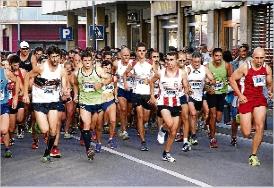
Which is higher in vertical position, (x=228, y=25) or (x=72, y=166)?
(x=228, y=25)

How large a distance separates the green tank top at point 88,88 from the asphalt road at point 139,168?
0.90 metres

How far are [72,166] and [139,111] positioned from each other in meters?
2.79

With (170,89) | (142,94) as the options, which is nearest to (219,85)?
(142,94)

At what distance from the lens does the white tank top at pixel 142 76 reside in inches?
533

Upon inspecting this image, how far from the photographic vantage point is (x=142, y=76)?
1356cm

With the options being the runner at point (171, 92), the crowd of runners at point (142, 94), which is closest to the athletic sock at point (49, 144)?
the crowd of runners at point (142, 94)

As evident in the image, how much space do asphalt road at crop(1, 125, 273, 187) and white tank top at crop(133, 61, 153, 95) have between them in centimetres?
101

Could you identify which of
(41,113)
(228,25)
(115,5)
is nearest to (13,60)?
(41,113)

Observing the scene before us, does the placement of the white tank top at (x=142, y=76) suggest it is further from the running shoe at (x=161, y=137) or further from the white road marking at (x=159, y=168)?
the white road marking at (x=159, y=168)

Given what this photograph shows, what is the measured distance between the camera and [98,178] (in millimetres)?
9500

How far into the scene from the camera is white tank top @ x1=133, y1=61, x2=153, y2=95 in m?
Answer: 13.5

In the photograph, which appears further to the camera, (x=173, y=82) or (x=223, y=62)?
(x=223, y=62)

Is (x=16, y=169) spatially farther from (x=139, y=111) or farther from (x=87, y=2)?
(x=87, y=2)

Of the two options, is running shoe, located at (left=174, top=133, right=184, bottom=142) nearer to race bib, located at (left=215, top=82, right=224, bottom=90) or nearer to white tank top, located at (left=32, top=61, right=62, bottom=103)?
race bib, located at (left=215, top=82, right=224, bottom=90)
